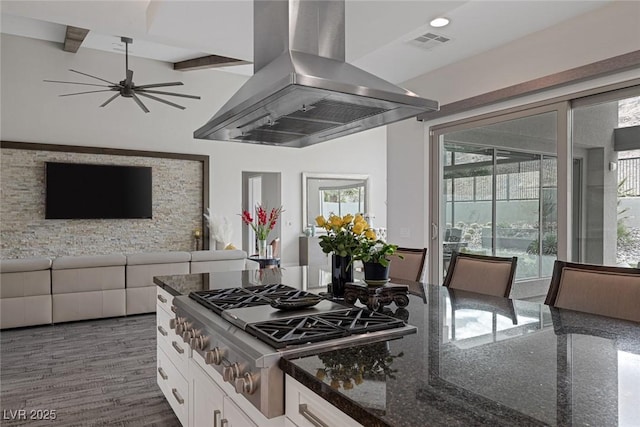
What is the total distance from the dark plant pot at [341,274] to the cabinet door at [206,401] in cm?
68

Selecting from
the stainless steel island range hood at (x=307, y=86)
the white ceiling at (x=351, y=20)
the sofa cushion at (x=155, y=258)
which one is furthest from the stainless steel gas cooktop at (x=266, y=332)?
the sofa cushion at (x=155, y=258)

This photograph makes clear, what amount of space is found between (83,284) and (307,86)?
14.5 feet

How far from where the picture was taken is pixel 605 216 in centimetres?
338

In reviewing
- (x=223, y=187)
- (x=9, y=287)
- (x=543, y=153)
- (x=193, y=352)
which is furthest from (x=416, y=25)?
(x=223, y=187)

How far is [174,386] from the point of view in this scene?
237 centimetres

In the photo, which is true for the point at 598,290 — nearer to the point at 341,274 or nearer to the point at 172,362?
the point at 341,274

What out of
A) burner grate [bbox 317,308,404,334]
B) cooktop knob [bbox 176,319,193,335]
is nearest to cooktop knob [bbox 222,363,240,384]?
burner grate [bbox 317,308,404,334]

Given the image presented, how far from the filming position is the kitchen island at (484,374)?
0.85m

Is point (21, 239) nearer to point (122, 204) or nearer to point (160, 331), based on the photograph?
point (122, 204)

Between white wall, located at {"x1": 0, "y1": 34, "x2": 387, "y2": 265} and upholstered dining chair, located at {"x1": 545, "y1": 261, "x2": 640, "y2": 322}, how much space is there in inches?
282

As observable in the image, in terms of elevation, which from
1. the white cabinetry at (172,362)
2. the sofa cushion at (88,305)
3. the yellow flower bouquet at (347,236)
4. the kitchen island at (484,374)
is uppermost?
the yellow flower bouquet at (347,236)

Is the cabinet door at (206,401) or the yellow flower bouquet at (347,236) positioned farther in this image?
the yellow flower bouquet at (347,236)

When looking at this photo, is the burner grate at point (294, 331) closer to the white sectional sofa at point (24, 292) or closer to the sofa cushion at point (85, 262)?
the sofa cushion at point (85, 262)

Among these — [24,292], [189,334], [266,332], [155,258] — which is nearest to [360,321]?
[266,332]
